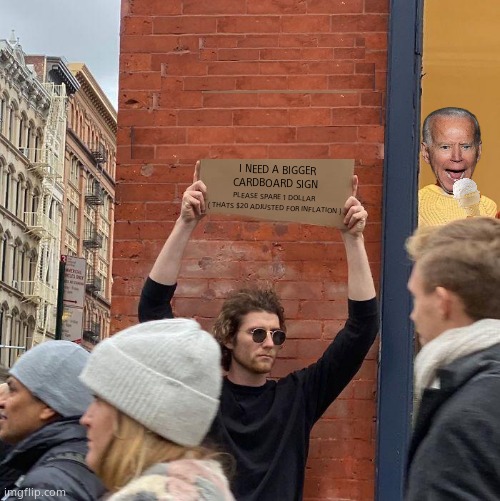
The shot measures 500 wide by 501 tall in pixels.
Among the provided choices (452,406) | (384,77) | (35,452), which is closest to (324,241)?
(384,77)

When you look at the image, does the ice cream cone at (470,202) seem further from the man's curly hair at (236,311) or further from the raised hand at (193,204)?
the raised hand at (193,204)

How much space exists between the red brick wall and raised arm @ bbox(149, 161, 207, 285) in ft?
2.20

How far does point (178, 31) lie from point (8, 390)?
2.88 meters

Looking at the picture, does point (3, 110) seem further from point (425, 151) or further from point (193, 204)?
point (193, 204)

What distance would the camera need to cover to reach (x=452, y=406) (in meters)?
2.84

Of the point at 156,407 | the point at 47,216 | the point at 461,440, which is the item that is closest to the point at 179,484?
the point at 156,407

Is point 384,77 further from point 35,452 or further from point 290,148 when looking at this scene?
point 35,452

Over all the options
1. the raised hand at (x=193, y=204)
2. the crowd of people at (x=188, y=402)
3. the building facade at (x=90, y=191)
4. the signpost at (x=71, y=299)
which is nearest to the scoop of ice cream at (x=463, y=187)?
the raised hand at (x=193, y=204)

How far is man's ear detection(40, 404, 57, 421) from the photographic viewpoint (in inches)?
151

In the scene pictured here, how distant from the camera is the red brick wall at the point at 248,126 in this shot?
6.08 meters

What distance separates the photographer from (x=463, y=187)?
20.5 ft

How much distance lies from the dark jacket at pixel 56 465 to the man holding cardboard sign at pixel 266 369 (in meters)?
1.43

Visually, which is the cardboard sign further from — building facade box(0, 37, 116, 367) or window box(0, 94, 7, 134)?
window box(0, 94, 7, 134)

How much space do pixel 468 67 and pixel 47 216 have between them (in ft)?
197
